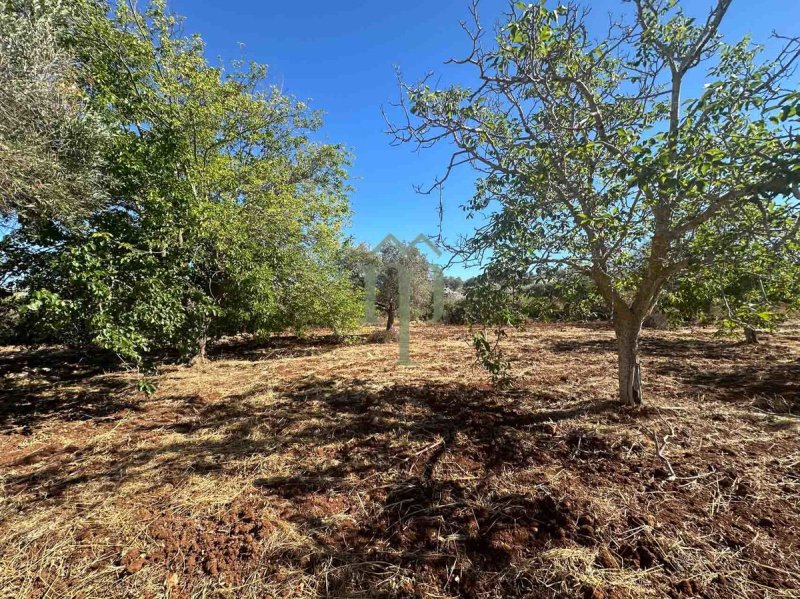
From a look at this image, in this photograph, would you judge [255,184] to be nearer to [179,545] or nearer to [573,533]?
[179,545]

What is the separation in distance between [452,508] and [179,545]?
188 centimetres

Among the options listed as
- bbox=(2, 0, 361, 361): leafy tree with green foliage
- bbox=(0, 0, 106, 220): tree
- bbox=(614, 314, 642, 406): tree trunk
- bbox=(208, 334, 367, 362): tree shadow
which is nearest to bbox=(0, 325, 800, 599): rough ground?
bbox=(614, 314, 642, 406): tree trunk

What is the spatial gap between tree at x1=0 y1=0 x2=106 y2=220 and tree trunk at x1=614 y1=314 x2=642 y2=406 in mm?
6945

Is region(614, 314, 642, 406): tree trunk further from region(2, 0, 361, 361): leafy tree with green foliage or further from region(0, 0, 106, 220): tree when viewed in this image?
region(0, 0, 106, 220): tree

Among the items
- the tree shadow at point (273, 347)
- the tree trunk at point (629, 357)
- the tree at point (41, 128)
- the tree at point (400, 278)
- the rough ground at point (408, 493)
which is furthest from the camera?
the tree at point (400, 278)

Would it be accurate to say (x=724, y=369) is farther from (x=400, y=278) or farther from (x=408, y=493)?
(x=400, y=278)

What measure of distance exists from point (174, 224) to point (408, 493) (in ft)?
16.2

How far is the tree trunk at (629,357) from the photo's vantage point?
386cm

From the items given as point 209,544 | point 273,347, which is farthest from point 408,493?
point 273,347

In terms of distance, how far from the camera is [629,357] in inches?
154

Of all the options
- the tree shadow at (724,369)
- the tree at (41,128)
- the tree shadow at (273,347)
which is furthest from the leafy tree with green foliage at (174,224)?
the tree shadow at (724,369)

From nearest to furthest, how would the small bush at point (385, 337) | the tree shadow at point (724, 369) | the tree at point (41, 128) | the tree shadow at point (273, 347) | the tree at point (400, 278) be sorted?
the tree at point (41, 128) → the tree shadow at point (724, 369) → the tree shadow at point (273, 347) → the small bush at point (385, 337) → the tree at point (400, 278)

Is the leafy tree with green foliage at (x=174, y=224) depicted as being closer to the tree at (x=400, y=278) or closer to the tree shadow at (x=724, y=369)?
the tree at (x=400, y=278)

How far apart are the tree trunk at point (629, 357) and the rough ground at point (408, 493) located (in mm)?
267
